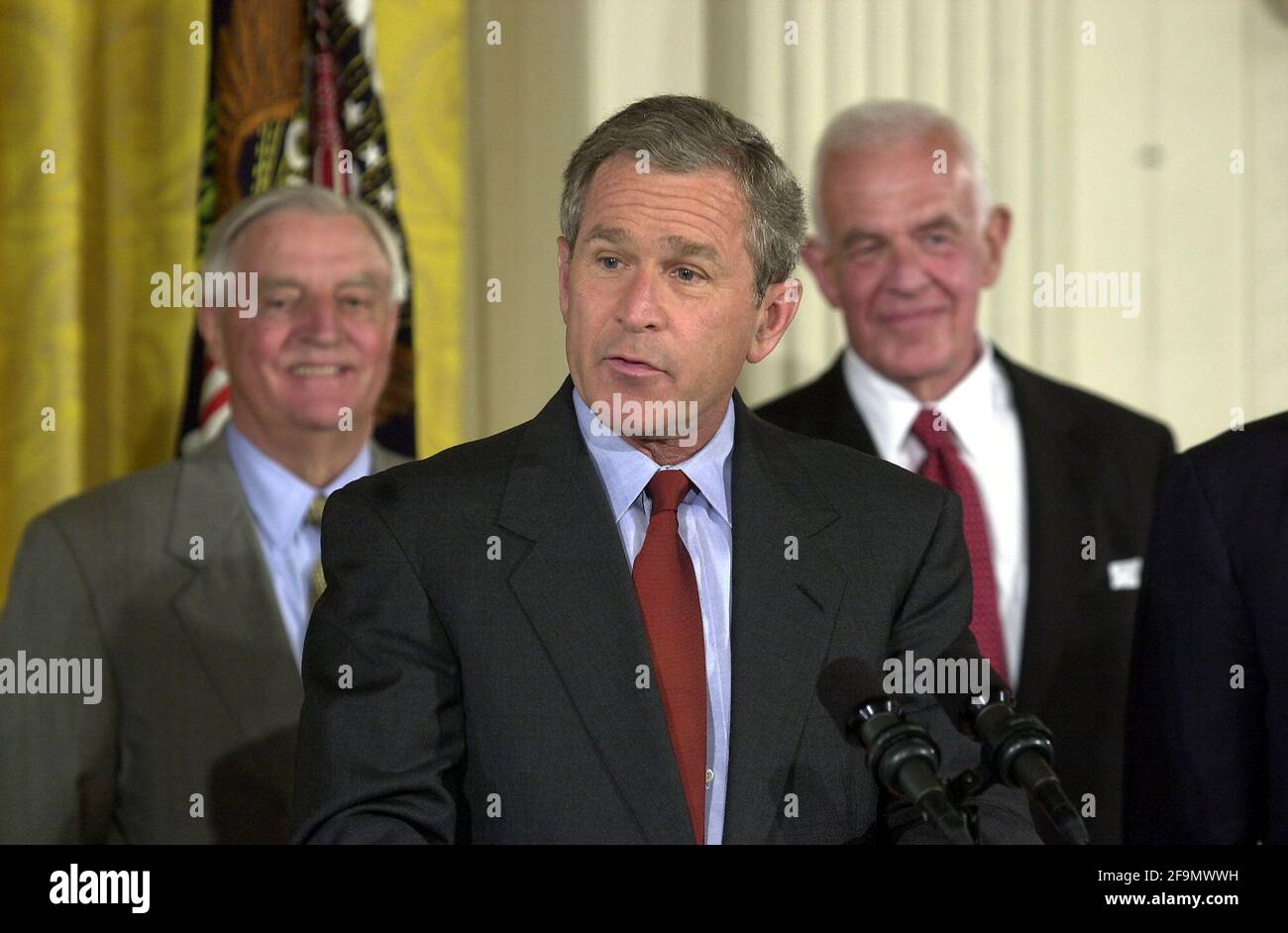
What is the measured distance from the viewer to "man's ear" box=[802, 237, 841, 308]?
3.38m

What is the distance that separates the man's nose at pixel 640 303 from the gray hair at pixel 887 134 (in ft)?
5.25

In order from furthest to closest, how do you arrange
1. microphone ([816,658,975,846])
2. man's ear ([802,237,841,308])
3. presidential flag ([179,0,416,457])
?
man's ear ([802,237,841,308]) < presidential flag ([179,0,416,457]) < microphone ([816,658,975,846])

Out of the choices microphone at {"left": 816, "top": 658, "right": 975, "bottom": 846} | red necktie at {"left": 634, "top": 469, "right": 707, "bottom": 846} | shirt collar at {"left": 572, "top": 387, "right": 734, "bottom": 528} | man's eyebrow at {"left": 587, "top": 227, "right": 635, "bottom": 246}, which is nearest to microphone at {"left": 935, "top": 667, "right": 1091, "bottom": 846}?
microphone at {"left": 816, "top": 658, "right": 975, "bottom": 846}

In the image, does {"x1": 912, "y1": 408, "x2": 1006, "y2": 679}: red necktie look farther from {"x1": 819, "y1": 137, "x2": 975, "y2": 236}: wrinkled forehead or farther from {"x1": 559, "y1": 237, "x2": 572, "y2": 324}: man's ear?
{"x1": 559, "y1": 237, "x2": 572, "y2": 324}: man's ear

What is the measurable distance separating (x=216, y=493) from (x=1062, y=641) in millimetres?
1759

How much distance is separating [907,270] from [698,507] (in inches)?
61.4

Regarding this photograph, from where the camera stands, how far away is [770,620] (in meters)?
1.80

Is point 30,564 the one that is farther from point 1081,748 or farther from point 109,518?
point 1081,748

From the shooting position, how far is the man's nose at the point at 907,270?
3307 millimetres

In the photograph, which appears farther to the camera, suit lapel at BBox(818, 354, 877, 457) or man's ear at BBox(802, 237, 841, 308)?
man's ear at BBox(802, 237, 841, 308)

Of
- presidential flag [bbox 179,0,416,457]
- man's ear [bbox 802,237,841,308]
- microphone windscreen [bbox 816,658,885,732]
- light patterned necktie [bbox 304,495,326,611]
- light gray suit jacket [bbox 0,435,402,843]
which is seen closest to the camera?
microphone windscreen [bbox 816,658,885,732]

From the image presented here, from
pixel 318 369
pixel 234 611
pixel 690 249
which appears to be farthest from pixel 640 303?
pixel 234 611

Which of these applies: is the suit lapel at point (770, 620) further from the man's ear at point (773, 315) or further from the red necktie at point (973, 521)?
the red necktie at point (973, 521)

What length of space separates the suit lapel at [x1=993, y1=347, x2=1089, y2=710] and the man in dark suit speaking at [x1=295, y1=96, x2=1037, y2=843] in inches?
52.6
